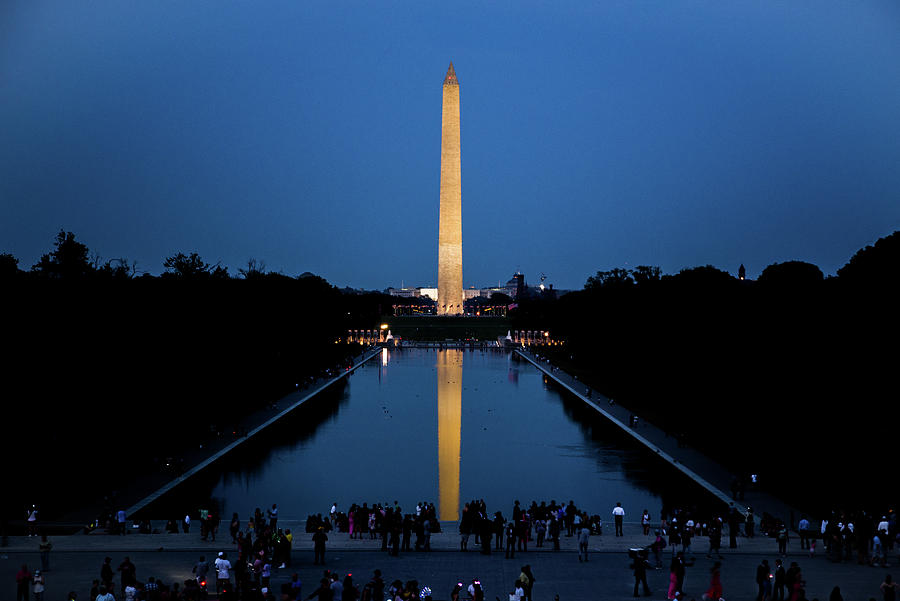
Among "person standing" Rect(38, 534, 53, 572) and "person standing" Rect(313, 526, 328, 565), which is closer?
"person standing" Rect(38, 534, 53, 572)

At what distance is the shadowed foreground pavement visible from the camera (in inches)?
601

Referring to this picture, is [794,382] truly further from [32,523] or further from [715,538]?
[32,523]

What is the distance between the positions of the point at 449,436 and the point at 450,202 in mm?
73104

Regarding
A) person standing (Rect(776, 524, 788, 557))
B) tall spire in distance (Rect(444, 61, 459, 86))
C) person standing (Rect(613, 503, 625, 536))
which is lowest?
person standing (Rect(776, 524, 788, 557))

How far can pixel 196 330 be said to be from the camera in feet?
127

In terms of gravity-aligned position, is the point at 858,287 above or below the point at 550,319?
below

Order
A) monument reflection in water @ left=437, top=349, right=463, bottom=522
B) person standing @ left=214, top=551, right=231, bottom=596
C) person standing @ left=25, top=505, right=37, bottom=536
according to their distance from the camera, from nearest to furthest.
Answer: person standing @ left=214, top=551, right=231, bottom=596
person standing @ left=25, top=505, right=37, bottom=536
monument reflection in water @ left=437, top=349, right=463, bottom=522

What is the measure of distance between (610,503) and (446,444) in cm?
972

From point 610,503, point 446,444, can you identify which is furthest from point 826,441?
point 446,444

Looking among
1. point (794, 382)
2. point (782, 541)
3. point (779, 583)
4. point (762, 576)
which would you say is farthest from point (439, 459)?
point (779, 583)

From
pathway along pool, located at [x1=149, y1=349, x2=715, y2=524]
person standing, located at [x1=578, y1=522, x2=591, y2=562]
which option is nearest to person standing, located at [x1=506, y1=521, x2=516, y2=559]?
person standing, located at [x1=578, y1=522, x2=591, y2=562]

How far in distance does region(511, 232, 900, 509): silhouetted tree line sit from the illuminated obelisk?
55415 millimetres

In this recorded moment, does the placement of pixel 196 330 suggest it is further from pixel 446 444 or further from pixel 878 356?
pixel 878 356

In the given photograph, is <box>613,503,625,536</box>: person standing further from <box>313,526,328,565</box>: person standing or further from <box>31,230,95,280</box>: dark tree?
<box>31,230,95,280</box>: dark tree
